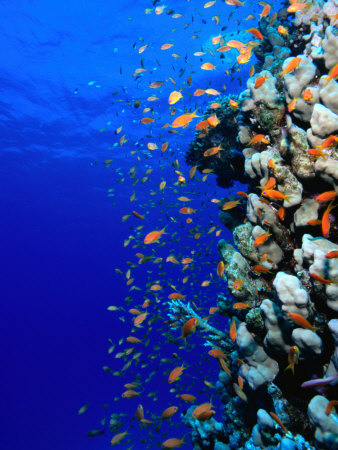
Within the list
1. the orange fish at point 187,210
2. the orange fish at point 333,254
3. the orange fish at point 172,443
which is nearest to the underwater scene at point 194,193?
the orange fish at point 333,254

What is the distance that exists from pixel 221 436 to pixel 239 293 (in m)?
3.22

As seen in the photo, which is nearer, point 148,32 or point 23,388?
point 148,32

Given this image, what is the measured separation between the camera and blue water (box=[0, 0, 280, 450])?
1639 centimetres

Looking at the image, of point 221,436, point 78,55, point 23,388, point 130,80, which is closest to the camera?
point 221,436

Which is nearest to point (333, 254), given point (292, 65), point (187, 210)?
point (292, 65)

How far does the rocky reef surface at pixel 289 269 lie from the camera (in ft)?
9.41

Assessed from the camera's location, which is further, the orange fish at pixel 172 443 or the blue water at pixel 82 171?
the blue water at pixel 82 171

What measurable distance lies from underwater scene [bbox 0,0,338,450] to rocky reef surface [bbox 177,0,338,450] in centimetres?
2

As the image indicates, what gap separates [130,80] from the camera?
21.3 m

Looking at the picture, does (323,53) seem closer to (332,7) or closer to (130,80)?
(332,7)

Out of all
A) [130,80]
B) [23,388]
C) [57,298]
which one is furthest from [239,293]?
[57,298]

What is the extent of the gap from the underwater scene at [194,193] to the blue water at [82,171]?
0.59ft

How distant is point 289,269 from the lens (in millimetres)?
4129

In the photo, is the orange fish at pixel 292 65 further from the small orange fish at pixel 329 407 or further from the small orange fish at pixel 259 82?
the small orange fish at pixel 329 407
